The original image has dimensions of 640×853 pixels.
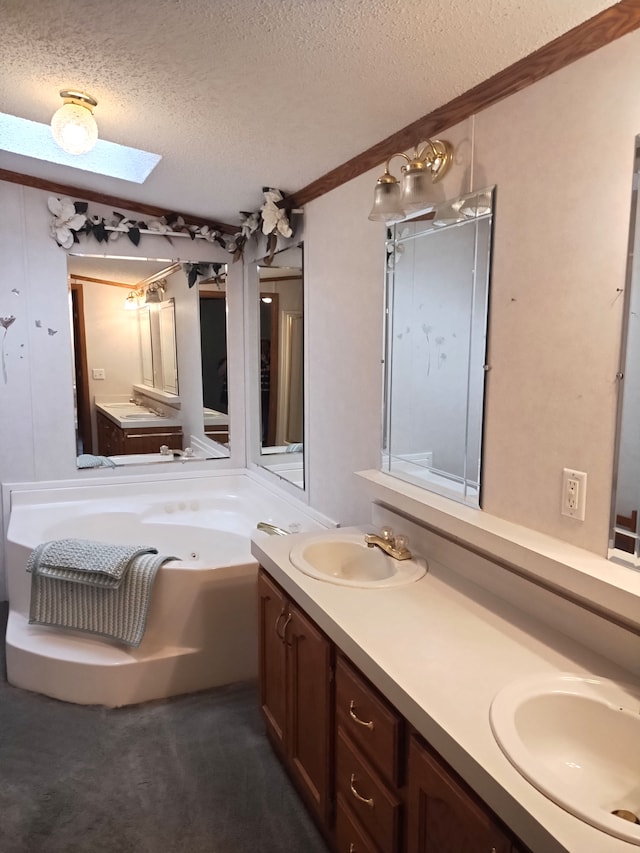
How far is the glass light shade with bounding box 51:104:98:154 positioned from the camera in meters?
2.13

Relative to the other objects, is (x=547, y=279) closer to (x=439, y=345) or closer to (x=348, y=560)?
(x=439, y=345)

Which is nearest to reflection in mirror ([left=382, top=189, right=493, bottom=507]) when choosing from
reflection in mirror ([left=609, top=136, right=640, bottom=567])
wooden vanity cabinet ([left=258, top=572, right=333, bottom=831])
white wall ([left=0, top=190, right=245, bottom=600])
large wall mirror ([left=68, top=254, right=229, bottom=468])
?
reflection in mirror ([left=609, top=136, right=640, bottom=567])

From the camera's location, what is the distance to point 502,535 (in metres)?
1.54

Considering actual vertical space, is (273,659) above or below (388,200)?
below

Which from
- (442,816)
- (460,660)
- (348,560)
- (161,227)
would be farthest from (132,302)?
(442,816)

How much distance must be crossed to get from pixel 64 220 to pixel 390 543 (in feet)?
8.55

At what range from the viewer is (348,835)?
60.5 inches

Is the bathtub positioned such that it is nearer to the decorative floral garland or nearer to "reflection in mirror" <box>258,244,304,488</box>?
"reflection in mirror" <box>258,244,304,488</box>

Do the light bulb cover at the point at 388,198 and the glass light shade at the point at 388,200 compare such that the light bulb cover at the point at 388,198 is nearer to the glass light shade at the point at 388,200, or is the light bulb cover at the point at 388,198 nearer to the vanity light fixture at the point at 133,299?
the glass light shade at the point at 388,200

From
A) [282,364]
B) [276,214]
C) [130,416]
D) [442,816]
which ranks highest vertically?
[276,214]

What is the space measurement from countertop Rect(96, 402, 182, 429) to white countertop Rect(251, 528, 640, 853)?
2.04 m

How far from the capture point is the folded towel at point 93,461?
3.50 m

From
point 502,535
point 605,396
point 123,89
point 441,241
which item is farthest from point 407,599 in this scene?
point 123,89

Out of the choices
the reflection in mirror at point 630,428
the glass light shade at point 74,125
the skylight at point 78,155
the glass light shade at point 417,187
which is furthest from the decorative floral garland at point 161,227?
the reflection in mirror at point 630,428
